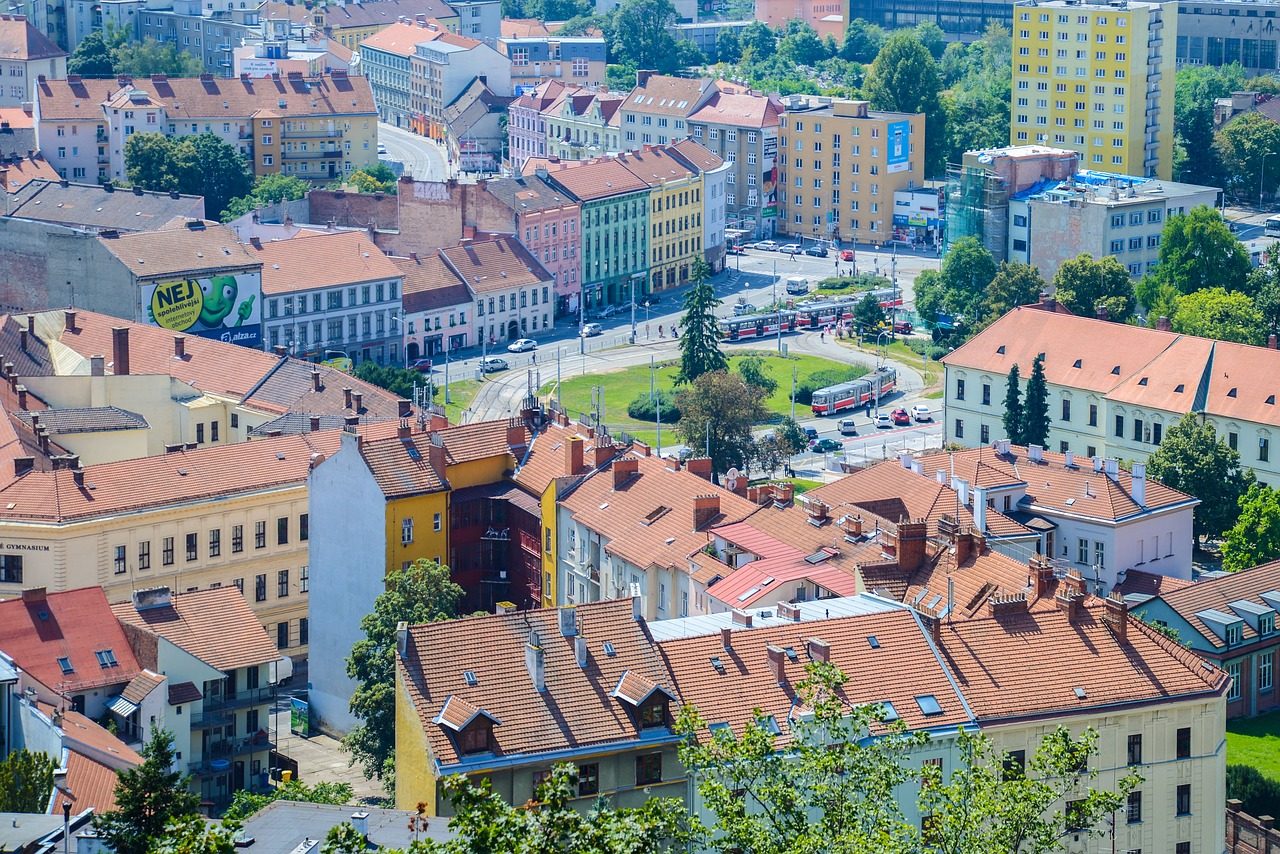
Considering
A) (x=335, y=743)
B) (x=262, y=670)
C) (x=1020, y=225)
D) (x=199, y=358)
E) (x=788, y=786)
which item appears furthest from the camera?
(x=1020, y=225)

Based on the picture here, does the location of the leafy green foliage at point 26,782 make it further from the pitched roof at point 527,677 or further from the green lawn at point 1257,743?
the green lawn at point 1257,743

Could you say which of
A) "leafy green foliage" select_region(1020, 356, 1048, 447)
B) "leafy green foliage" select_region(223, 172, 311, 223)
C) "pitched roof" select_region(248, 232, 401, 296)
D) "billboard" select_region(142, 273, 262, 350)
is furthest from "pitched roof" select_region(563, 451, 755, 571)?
"leafy green foliage" select_region(223, 172, 311, 223)

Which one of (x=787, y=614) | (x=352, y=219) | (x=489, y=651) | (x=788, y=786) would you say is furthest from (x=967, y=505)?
(x=352, y=219)

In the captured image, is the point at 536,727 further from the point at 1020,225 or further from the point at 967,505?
the point at 1020,225

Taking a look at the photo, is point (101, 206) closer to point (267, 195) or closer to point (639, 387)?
point (267, 195)

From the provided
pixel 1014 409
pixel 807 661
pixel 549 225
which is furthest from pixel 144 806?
pixel 549 225

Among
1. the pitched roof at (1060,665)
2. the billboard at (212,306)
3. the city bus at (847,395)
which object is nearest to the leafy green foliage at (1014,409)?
the city bus at (847,395)
